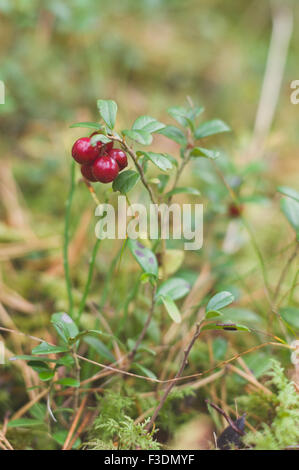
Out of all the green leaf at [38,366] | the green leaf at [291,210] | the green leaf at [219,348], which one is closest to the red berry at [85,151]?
the green leaf at [38,366]

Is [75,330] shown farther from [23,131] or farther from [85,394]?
[23,131]

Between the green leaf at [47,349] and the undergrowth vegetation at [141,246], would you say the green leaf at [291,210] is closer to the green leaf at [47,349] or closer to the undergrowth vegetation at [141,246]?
the undergrowth vegetation at [141,246]

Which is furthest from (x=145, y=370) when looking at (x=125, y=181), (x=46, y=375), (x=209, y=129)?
(x=209, y=129)

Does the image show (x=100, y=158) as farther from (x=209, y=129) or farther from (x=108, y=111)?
(x=209, y=129)

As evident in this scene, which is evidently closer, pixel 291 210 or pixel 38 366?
pixel 38 366

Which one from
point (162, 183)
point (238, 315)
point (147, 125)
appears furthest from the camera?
point (238, 315)

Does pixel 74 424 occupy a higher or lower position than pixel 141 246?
lower
